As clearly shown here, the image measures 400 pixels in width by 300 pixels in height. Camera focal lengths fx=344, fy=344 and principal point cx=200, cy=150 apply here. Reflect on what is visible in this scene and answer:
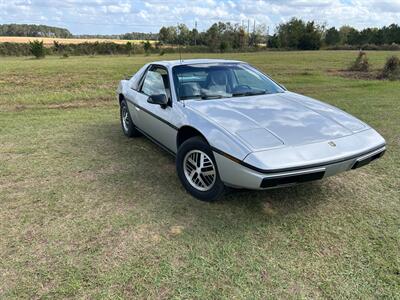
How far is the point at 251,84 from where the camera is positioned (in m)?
4.51

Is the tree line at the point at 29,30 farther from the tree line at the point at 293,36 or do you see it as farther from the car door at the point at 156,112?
the car door at the point at 156,112

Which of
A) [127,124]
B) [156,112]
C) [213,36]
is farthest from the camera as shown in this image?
[213,36]

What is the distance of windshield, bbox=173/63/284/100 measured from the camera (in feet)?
13.5

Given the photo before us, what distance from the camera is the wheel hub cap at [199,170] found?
3.41 metres

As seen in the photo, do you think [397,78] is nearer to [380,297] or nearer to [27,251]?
[380,297]

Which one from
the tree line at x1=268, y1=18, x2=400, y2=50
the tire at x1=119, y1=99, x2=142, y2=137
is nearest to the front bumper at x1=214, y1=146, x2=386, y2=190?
the tire at x1=119, y1=99, x2=142, y2=137

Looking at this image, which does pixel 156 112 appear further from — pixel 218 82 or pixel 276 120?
pixel 276 120

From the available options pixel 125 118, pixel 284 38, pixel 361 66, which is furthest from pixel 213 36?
pixel 125 118

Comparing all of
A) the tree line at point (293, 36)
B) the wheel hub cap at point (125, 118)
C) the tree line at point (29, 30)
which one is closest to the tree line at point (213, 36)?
the tree line at point (293, 36)

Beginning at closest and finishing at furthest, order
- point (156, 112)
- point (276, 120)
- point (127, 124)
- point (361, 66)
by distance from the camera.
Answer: point (276, 120) → point (156, 112) → point (127, 124) → point (361, 66)

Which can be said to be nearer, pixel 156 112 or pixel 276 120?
pixel 276 120

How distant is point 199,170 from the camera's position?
352 cm

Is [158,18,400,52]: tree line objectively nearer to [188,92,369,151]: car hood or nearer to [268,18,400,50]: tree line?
[268,18,400,50]: tree line

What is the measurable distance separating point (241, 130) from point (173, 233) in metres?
1.11
